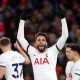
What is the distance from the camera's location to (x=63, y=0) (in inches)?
670

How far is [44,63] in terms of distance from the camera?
10.8 meters

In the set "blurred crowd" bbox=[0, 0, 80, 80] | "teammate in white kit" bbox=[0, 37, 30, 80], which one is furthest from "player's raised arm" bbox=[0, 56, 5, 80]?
"blurred crowd" bbox=[0, 0, 80, 80]

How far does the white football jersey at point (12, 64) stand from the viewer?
33.9 ft

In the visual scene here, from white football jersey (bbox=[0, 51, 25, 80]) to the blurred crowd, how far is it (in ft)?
9.70

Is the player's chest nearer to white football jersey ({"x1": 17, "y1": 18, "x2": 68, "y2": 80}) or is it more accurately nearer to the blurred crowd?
white football jersey ({"x1": 17, "y1": 18, "x2": 68, "y2": 80})

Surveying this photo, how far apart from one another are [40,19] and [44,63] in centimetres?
489

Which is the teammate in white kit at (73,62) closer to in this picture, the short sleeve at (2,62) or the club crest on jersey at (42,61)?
the club crest on jersey at (42,61)

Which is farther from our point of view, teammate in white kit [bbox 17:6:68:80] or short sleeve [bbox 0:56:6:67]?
teammate in white kit [bbox 17:6:68:80]

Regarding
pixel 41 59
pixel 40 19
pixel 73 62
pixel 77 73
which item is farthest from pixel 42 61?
pixel 40 19

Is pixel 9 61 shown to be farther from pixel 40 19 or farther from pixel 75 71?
pixel 40 19

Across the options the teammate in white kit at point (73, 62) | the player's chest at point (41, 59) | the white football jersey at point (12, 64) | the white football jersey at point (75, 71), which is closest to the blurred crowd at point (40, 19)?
the teammate in white kit at point (73, 62)

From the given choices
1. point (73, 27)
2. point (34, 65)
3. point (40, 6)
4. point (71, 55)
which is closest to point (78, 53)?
point (71, 55)

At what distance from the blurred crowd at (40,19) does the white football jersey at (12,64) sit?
9.70 feet

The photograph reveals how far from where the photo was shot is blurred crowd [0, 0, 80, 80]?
1452 cm
